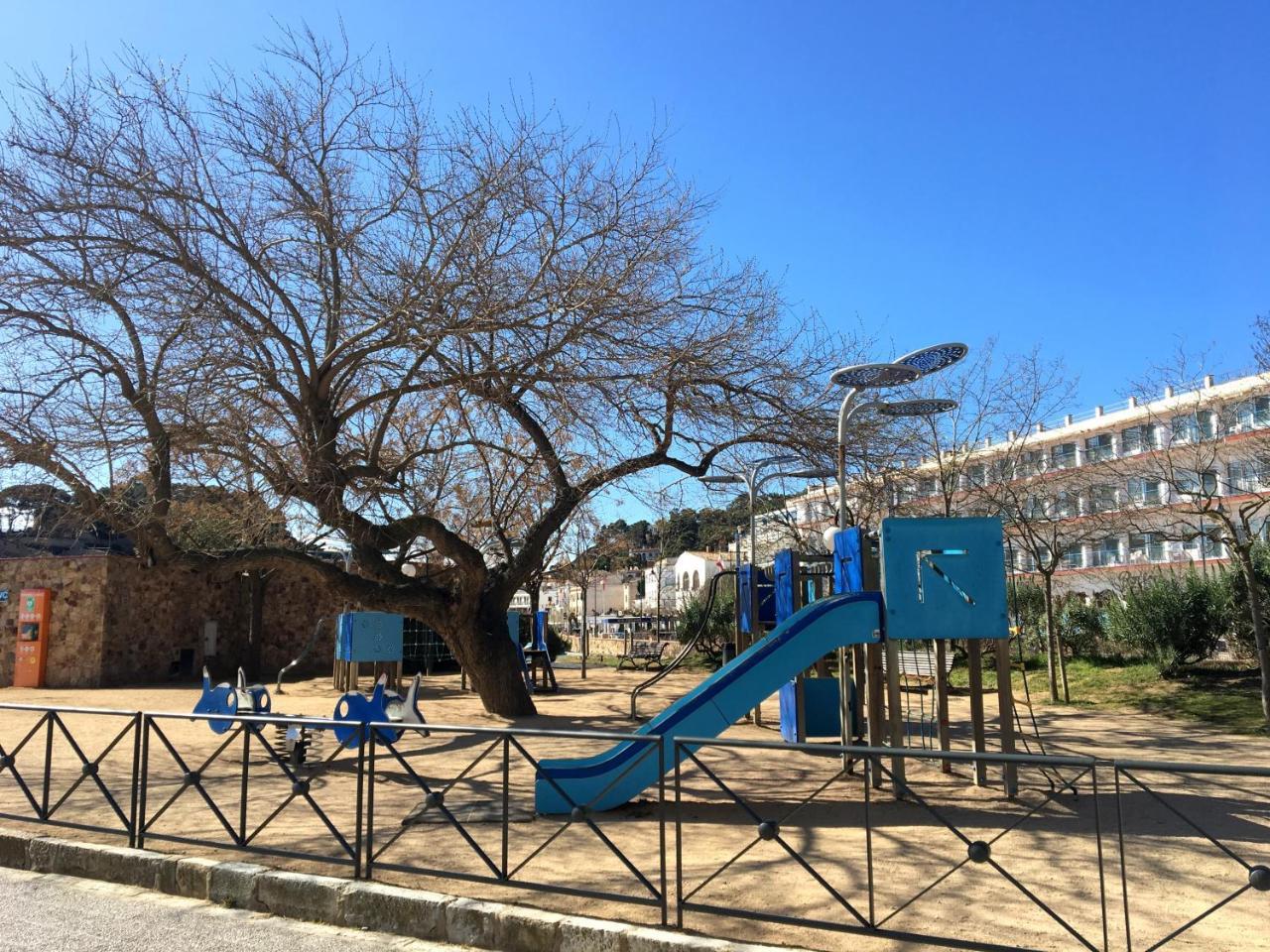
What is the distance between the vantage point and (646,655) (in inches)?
1226

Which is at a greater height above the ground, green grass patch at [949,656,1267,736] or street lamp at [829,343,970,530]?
street lamp at [829,343,970,530]

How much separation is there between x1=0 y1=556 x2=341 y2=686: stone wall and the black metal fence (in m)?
12.2

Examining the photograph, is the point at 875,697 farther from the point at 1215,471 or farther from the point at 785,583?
the point at 1215,471

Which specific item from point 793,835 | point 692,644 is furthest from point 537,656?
point 793,835

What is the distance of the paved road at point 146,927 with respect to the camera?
5.14 meters

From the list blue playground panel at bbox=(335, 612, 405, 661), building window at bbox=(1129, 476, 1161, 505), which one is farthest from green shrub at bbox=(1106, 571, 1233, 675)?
blue playground panel at bbox=(335, 612, 405, 661)

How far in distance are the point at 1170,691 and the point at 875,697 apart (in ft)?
38.6

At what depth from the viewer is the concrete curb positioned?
4.97 m

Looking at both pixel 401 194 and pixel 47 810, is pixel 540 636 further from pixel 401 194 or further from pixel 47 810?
pixel 47 810

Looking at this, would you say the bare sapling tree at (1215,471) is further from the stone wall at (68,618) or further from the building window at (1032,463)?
the stone wall at (68,618)

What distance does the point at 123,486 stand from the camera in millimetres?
12578

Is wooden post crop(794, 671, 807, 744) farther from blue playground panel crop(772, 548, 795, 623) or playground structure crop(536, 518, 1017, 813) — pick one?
playground structure crop(536, 518, 1017, 813)

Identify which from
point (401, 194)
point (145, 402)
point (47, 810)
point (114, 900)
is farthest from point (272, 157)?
point (114, 900)

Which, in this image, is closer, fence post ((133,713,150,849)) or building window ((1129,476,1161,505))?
fence post ((133,713,150,849))
